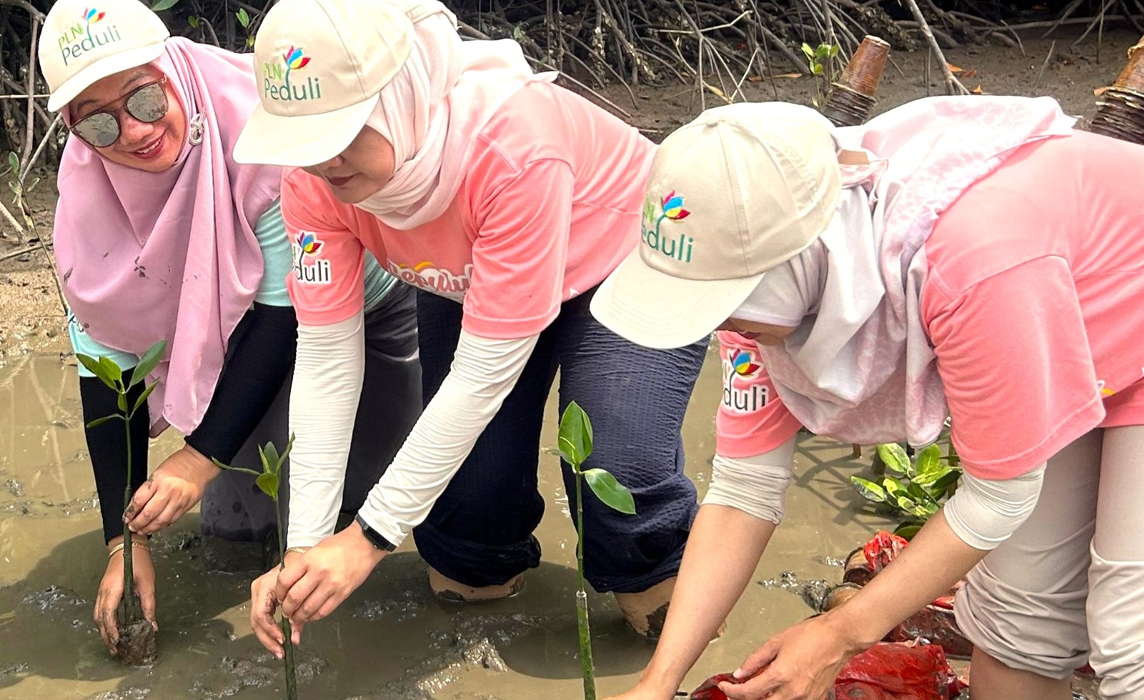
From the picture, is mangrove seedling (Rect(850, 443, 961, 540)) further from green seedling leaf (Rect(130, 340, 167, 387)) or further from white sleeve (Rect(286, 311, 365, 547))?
green seedling leaf (Rect(130, 340, 167, 387))

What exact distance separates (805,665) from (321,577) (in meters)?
0.76

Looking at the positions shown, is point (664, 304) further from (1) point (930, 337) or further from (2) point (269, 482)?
(2) point (269, 482)

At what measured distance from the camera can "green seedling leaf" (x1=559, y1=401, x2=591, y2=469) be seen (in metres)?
1.49

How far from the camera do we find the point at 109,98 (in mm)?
2088

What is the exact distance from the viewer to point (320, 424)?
2086 millimetres

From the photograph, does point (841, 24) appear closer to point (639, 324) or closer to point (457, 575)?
point (457, 575)

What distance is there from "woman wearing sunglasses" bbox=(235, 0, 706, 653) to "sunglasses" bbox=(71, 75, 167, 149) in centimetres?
27

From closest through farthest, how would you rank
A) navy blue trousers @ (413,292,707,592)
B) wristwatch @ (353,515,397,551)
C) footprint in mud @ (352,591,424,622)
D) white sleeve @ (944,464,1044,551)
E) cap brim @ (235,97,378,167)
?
1. white sleeve @ (944,464,1044,551)
2. cap brim @ (235,97,378,167)
3. wristwatch @ (353,515,397,551)
4. navy blue trousers @ (413,292,707,592)
5. footprint in mud @ (352,591,424,622)

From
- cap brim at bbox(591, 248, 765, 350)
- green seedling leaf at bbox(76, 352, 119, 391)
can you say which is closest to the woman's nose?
green seedling leaf at bbox(76, 352, 119, 391)

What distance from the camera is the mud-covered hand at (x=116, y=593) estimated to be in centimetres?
223

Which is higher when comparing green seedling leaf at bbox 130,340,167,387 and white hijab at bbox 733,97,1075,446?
white hijab at bbox 733,97,1075,446

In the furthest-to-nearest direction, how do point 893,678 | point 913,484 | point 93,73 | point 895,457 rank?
point 895,457
point 913,484
point 93,73
point 893,678

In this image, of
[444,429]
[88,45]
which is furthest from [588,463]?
[88,45]

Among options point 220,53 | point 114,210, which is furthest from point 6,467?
point 220,53
